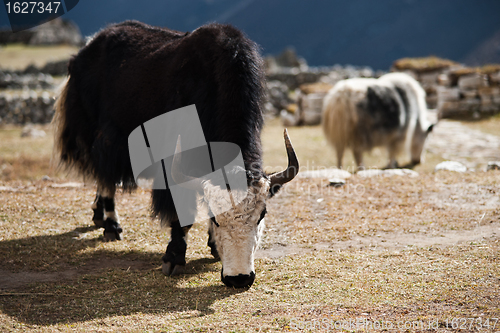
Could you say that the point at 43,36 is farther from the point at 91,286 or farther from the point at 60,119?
the point at 91,286

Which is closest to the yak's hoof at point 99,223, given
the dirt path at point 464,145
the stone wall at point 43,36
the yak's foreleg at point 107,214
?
the yak's foreleg at point 107,214

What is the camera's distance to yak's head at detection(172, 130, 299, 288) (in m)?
2.86

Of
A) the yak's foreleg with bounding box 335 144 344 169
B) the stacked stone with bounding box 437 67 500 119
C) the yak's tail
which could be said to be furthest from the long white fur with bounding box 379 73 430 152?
the yak's tail

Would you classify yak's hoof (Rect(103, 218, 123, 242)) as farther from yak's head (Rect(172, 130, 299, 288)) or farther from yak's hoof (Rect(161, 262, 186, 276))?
yak's head (Rect(172, 130, 299, 288))

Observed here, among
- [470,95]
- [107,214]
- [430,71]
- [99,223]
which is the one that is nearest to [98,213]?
[99,223]

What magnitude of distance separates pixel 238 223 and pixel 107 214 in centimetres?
205

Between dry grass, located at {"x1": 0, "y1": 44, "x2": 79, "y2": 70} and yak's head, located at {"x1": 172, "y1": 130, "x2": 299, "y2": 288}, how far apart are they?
62.4 ft

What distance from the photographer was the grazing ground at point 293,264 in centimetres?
263

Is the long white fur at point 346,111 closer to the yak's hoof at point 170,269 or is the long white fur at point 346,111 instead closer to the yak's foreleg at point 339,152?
the yak's foreleg at point 339,152

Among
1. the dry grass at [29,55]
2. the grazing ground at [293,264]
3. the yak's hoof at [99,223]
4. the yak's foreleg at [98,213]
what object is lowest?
the grazing ground at [293,264]

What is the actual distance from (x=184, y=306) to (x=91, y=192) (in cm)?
337

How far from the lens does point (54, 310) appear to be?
2818mm

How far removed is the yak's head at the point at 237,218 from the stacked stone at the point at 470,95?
10495 millimetres

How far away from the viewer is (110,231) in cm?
429
